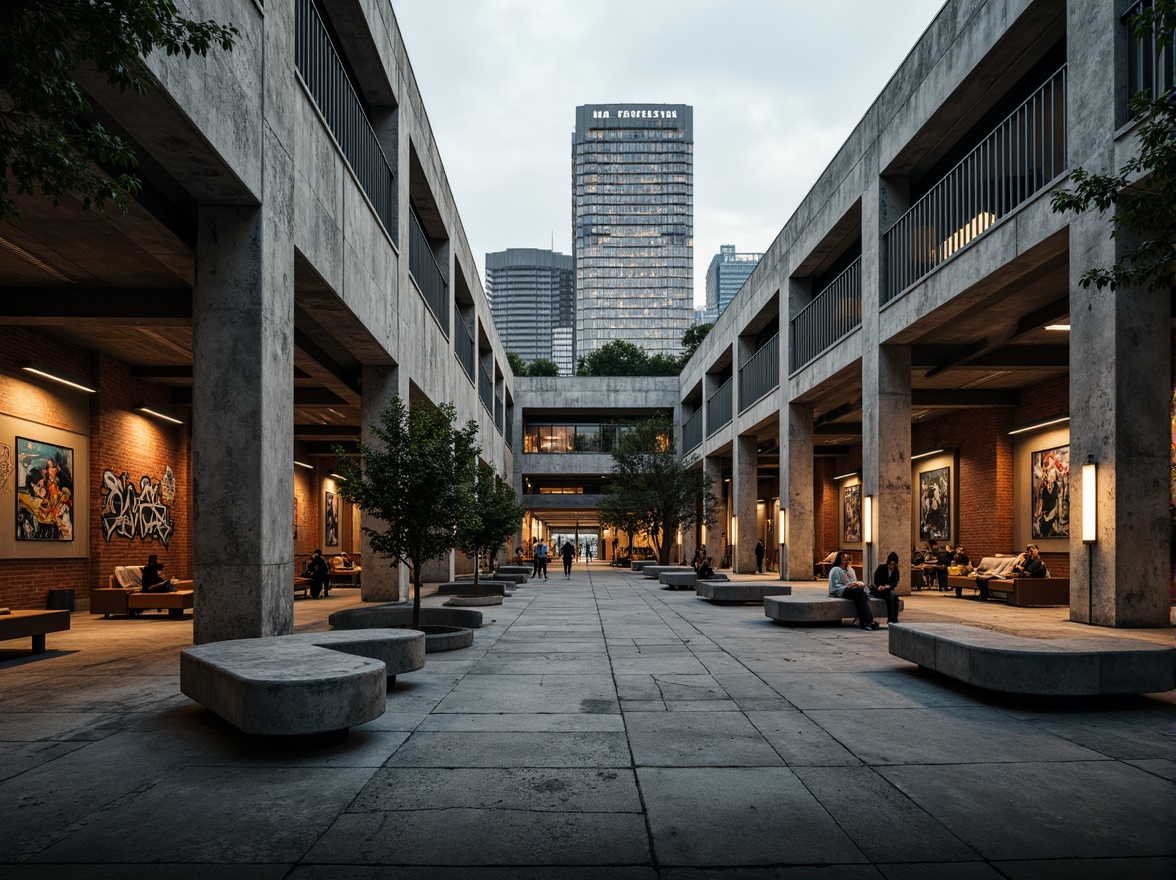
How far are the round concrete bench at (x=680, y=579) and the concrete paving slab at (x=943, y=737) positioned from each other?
1736 cm

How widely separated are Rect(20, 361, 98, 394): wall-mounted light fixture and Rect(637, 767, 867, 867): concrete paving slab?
14497 mm

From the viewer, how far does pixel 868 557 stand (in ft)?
64.7

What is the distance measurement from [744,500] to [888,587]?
19.1 m

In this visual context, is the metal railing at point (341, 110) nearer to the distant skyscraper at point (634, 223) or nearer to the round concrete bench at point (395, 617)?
the round concrete bench at point (395, 617)

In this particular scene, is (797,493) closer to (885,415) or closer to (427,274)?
(885,415)

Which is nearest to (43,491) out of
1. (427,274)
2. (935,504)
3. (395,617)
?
(395,617)

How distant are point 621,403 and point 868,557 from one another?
31522mm

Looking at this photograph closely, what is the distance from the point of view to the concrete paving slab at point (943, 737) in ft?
18.7

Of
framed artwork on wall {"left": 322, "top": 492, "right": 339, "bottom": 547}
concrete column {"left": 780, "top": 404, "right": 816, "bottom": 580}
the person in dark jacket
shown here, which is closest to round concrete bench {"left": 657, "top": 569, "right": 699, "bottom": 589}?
concrete column {"left": 780, "top": 404, "right": 816, "bottom": 580}

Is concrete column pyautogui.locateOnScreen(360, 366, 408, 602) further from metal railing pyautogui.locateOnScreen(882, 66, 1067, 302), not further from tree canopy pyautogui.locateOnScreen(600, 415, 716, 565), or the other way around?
tree canopy pyautogui.locateOnScreen(600, 415, 716, 565)

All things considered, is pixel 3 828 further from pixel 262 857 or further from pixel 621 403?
pixel 621 403

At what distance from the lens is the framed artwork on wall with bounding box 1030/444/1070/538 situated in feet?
71.8

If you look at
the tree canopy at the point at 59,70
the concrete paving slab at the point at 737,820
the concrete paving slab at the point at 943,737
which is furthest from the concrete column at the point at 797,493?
the tree canopy at the point at 59,70

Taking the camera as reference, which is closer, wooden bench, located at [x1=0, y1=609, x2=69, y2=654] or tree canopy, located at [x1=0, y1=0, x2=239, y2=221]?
tree canopy, located at [x1=0, y1=0, x2=239, y2=221]
